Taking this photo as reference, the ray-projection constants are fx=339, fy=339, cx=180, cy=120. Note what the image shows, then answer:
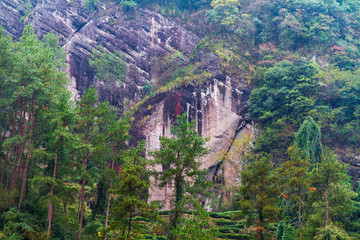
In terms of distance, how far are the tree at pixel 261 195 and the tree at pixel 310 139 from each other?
10.0m

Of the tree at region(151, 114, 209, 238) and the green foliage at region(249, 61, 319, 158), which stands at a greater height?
the green foliage at region(249, 61, 319, 158)

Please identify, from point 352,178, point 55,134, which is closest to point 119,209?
point 55,134

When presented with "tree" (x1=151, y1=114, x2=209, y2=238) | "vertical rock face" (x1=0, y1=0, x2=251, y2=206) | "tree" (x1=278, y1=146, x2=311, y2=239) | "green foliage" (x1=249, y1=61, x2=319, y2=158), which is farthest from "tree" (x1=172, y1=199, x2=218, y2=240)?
"green foliage" (x1=249, y1=61, x2=319, y2=158)

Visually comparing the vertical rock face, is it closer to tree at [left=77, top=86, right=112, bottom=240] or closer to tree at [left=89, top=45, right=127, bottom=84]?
tree at [left=89, top=45, right=127, bottom=84]

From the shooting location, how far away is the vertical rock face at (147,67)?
102ft

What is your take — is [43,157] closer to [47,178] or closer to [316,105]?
[47,178]

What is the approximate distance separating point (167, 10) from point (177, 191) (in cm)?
2935

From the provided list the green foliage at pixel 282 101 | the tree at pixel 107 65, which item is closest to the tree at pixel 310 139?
the green foliage at pixel 282 101

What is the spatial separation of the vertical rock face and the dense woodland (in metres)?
1.06

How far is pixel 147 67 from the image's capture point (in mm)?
37375

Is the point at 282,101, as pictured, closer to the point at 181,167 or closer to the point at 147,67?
the point at 147,67

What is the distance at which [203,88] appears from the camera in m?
32.3

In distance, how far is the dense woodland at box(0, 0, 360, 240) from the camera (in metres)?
16.3

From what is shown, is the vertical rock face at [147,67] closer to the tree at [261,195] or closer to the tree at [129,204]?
the tree at [261,195]
